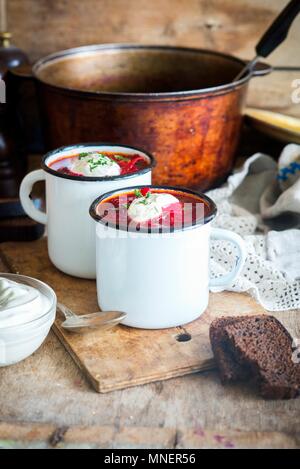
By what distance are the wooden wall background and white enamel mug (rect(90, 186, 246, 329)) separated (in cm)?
85

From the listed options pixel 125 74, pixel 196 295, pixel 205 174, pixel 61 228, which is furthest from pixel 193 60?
pixel 196 295

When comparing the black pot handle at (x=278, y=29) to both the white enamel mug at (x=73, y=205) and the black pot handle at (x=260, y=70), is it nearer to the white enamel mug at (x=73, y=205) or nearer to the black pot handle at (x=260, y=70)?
the black pot handle at (x=260, y=70)

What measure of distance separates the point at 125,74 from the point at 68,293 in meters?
0.71

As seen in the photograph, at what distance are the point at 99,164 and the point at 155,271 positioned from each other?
0.80ft

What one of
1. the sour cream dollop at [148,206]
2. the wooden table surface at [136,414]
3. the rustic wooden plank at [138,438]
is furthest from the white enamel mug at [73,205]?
the rustic wooden plank at [138,438]

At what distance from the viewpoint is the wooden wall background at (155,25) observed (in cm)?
183

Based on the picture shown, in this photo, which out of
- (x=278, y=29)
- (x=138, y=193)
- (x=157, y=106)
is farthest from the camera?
(x=278, y=29)

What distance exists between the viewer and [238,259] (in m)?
1.16

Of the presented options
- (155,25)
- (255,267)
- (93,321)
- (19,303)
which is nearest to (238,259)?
(255,267)

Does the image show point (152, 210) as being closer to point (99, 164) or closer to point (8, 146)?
point (99, 164)

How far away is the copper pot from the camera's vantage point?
142cm

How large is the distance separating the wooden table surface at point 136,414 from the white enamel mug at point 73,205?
244 millimetres

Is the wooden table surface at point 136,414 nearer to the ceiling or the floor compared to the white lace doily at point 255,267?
nearer to the ceiling

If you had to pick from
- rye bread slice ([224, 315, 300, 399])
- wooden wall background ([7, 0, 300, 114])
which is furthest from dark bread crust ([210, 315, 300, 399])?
wooden wall background ([7, 0, 300, 114])
